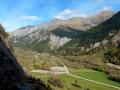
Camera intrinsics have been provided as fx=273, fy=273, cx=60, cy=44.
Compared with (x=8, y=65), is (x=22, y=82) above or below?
below

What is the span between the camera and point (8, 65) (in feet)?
87.1

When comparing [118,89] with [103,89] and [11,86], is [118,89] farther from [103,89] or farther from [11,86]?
[11,86]

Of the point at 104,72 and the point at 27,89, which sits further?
the point at 104,72

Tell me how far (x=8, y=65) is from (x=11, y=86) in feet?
11.9

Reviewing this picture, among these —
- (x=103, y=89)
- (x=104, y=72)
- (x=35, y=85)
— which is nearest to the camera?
(x=35, y=85)

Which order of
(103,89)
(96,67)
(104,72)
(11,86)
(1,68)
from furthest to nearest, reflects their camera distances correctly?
1. (96,67)
2. (104,72)
3. (103,89)
4. (1,68)
5. (11,86)

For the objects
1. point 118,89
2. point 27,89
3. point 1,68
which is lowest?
point 118,89

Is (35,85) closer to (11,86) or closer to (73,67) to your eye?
(11,86)

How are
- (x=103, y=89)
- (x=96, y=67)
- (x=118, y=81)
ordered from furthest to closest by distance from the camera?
1. (x=96, y=67)
2. (x=118, y=81)
3. (x=103, y=89)

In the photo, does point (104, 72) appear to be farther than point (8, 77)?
Yes

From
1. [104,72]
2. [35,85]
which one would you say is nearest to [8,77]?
[35,85]

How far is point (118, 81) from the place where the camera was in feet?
458

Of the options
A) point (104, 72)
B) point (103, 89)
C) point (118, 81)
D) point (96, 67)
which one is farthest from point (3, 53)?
point (96, 67)

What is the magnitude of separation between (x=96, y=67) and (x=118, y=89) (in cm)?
7675
